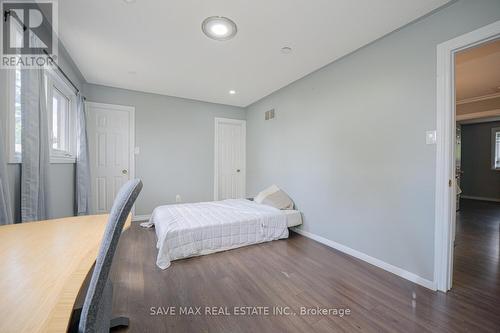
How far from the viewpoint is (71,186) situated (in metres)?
3.07

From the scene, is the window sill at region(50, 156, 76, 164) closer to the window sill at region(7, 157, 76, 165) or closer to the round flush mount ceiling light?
the window sill at region(7, 157, 76, 165)

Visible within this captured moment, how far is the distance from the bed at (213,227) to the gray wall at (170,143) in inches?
44.1

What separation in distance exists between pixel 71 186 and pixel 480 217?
7.37 meters

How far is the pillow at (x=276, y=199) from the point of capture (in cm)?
338

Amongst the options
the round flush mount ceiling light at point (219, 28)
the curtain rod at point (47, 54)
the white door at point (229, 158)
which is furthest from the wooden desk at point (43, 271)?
the white door at point (229, 158)

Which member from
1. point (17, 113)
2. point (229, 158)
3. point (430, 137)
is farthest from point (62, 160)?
point (430, 137)

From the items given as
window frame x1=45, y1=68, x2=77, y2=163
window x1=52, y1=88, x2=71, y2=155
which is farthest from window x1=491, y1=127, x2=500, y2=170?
window x1=52, y1=88, x2=71, y2=155

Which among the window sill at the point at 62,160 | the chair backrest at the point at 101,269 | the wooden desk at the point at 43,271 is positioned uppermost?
the window sill at the point at 62,160

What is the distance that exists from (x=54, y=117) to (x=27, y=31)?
4.67 ft

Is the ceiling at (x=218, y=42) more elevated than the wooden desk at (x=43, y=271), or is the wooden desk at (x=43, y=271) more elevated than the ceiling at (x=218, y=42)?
the ceiling at (x=218, y=42)

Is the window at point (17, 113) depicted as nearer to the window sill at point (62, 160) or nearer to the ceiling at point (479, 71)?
the window sill at point (62, 160)

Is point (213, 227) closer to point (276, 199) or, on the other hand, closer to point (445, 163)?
point (276, 199)

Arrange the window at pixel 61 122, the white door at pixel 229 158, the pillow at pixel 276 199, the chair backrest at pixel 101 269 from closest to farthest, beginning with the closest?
the chair backrest at pixel 101 269, the window at pixel 61 122, the pillow at pixel 276 199, the white door at pixel 229 158

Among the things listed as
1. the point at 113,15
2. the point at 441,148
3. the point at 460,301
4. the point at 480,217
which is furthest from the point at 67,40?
the point at 480,217
